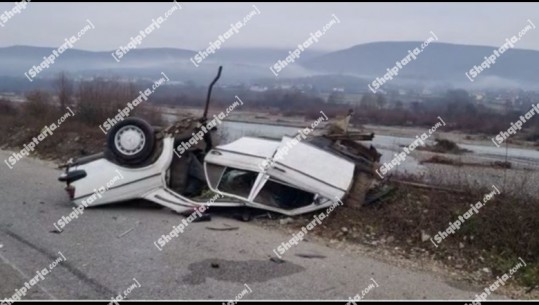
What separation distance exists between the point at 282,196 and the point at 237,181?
76cm

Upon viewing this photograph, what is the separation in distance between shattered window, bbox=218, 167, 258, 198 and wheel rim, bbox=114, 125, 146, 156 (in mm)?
1415

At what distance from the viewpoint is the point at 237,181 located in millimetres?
8422

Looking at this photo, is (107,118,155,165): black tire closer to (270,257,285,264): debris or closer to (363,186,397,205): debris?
(270,257,285,264): debris

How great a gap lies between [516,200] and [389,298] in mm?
3303

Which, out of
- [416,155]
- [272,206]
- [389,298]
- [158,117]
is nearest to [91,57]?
[158,117]

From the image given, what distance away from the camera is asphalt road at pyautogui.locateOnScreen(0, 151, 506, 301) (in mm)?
5133

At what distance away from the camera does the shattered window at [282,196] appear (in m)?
8.09

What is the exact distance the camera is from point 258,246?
6809mm

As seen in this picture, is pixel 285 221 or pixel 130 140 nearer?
pixel 285 221

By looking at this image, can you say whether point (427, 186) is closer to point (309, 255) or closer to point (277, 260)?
point (309, 255)

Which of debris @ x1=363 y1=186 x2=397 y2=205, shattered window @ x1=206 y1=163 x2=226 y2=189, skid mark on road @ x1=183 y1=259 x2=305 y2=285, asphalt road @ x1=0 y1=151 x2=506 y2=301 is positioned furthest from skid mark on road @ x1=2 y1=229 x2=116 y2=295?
debris @ x1=363 y1=186 x2=397 y2=205

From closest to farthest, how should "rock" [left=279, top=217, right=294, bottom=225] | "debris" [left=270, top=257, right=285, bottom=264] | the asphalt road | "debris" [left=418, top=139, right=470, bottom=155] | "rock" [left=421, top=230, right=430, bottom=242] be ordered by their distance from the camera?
the asphalt road → "debris" [left=270, top=257, right=285, bottom=264] → "rock" [left=421, top=230, right=430, bottom=242] → "rock" [left=279, top=217, right=294, bottom=225] → "debris" [left=418, top=139, right=470, bottom=155]

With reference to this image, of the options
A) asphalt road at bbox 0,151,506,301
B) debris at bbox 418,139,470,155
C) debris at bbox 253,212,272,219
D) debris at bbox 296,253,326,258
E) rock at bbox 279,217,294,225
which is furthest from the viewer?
debris at bbox 418,139,470,155

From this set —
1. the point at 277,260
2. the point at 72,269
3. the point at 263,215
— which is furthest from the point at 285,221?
the point at 72,269
